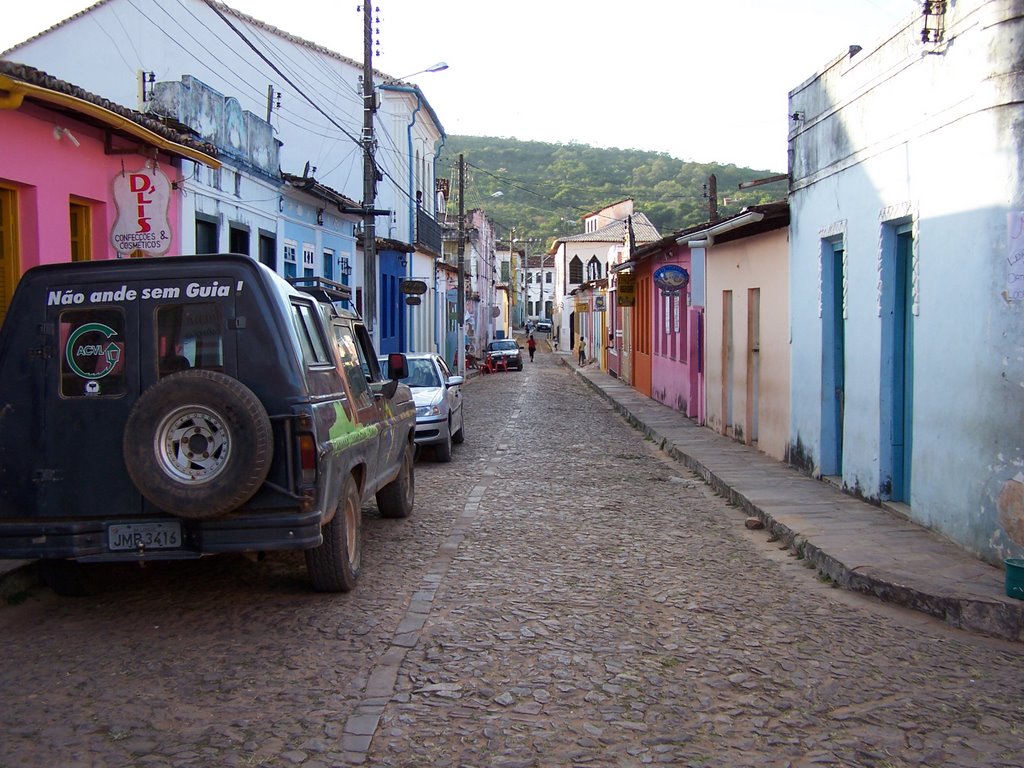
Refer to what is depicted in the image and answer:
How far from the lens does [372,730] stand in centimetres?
448

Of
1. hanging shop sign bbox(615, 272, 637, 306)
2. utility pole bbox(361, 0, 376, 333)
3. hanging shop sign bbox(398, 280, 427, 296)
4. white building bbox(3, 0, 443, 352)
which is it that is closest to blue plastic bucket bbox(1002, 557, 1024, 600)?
white building bbox(3, 0, 443, 352)

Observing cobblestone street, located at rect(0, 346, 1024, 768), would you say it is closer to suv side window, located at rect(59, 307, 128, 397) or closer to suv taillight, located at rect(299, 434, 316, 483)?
suv taillight, located at rect(299, 434, 316, 483)

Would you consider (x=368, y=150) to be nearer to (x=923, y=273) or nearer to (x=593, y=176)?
(x=923, y=273)

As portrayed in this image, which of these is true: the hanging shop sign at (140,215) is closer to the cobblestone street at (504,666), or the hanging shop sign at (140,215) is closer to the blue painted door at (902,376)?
the cobblestone street at (504,666)

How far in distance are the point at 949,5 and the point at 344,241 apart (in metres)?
17.5

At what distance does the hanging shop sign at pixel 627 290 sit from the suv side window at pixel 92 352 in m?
25.9

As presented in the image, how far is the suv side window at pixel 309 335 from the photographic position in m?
6.43

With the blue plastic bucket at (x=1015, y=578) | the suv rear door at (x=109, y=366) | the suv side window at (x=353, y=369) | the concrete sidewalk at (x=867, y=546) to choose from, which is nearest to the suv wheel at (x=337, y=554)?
the suv side window at (x=353, y=369)

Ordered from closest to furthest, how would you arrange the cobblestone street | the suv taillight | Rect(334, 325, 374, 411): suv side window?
the cobblestone street < the suv taillight < Rect(334, 325, 374, 411): suv side window

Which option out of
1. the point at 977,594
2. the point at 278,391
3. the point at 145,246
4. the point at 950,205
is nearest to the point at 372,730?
the point at 278,391

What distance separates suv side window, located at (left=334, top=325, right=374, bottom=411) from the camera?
7.45 m

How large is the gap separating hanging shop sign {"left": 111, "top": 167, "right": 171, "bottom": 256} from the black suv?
5.85 metres

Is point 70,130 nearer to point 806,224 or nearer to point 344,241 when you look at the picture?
point 806,224

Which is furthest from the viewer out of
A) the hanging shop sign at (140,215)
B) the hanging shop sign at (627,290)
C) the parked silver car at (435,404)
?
the hanging shop sign at (627,290)
